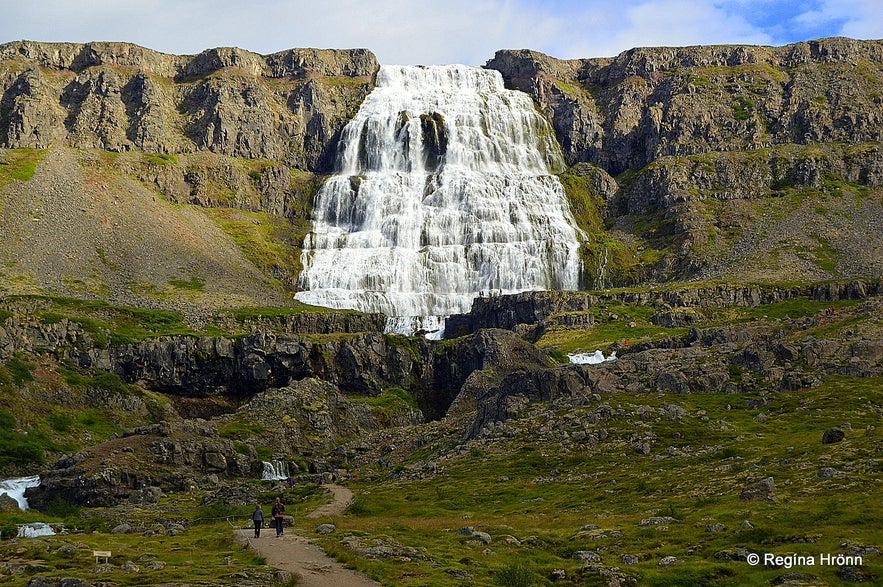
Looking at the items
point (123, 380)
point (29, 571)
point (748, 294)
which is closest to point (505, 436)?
point (29, 571)

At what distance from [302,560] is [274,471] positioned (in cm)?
5767

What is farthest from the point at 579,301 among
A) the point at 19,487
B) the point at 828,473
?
the point at 828,473

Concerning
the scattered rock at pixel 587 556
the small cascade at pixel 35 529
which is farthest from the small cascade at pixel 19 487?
the scattered rock at pixel 587 556

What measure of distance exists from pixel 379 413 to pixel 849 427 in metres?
78.1

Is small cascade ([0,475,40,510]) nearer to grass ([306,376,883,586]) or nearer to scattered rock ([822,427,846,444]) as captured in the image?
grass ([306,376,883,586])

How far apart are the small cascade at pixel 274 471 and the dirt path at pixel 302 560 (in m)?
40.6

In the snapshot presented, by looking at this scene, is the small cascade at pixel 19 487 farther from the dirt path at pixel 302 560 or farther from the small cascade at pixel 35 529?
the dirt path at pixel 302 560

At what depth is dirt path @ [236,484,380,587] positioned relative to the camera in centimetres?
3722

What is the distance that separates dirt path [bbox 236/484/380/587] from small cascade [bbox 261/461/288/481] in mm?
40583

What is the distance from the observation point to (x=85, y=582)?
3472 centimetres

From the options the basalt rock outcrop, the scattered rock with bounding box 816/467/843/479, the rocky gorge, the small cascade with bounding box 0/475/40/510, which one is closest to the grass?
the rocky gorge

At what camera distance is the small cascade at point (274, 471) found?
321ft

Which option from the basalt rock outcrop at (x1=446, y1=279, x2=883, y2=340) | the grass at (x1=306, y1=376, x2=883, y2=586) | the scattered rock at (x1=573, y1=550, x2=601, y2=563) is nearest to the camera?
the grass at (x1=306, y1=376, x2=883, y2=586)

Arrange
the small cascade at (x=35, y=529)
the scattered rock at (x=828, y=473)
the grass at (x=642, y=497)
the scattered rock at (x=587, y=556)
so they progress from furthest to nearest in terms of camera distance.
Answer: the small cascade at (x=35, y=529) → the scattered rock at (x=828, y=473) → the scattered rock at (x=587, y=556) → the grass at (x=642, y=497)
